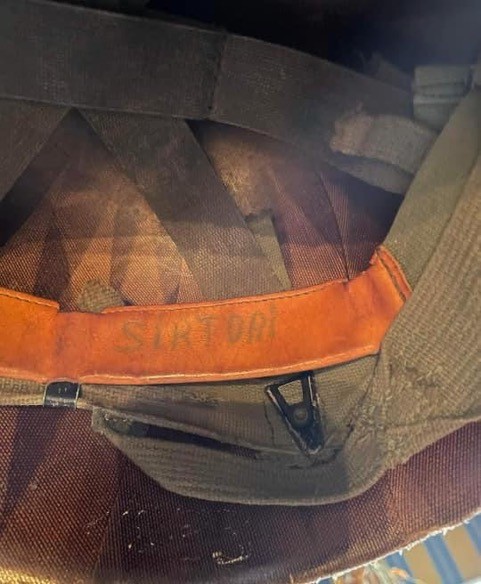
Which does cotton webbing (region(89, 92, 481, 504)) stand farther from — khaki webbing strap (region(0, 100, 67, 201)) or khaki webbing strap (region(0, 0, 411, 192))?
khaki webbing strap (region(0, 100, 67, 201))

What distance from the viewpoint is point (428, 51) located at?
839mm

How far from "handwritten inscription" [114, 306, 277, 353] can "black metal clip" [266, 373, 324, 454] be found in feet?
0.21

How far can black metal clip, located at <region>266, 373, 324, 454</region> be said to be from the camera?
76cm

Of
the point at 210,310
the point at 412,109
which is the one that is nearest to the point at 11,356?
the point at 210,310

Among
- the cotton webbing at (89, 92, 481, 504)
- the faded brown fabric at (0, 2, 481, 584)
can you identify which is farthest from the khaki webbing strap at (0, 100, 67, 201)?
the cotton webbing at (89, 92, 481, 504)

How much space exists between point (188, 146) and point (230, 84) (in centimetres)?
9

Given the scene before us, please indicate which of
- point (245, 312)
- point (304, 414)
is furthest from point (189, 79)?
point (304, 414)

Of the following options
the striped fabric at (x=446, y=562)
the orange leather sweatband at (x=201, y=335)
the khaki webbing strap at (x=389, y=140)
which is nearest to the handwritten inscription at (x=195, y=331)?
the orange leather sweatband at (x=201, y=335)

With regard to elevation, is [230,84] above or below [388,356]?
above

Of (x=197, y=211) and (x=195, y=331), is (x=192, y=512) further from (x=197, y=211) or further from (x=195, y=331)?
(x=197, y=211)

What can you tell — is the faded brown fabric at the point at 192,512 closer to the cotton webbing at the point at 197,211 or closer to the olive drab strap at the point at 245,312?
the olive drab strap at the point at 245,312

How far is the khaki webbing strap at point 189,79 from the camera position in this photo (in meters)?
0.75

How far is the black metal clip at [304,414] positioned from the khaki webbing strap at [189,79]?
0.23 meters

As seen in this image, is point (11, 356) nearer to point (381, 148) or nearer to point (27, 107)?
point (27, 107)
